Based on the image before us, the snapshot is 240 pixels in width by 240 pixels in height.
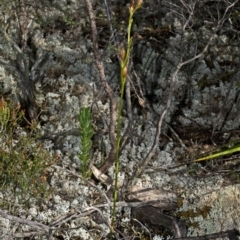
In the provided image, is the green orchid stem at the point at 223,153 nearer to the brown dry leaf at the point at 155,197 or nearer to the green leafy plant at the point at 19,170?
the brown dry leaf at the point at 155,197

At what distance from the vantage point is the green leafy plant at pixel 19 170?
8.09ft

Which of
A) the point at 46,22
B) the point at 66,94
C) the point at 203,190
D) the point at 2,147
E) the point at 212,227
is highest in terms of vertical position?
the point at 46,22

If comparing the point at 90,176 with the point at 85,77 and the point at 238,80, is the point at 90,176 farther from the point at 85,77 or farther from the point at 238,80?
the point at 238,80

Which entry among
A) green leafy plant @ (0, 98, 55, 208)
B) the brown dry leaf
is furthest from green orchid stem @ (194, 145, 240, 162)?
A: green leafy plant @ (0, 98, 55, 208)

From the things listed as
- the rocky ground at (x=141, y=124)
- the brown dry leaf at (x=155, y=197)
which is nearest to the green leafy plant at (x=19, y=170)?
the rocky ground at (x=141, y=124)

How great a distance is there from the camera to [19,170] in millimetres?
2500

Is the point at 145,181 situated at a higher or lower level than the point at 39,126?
lower

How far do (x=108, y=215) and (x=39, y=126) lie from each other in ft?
2.17

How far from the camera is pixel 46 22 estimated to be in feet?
10.1

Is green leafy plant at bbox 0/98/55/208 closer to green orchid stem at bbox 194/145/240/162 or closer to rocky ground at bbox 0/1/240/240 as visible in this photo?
rocky ground at bbox 0/1/240/240

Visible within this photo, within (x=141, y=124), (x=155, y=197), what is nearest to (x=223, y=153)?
(x=155, y=197)

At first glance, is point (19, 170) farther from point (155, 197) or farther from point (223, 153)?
point (223, 153)

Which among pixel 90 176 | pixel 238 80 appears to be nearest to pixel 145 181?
pixel 90 176

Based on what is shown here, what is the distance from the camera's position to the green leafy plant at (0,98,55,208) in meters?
2.47
